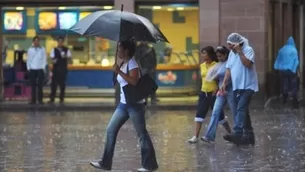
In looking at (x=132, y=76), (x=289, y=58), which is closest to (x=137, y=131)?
(x=132, y=76)

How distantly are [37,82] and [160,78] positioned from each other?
3.73 meters

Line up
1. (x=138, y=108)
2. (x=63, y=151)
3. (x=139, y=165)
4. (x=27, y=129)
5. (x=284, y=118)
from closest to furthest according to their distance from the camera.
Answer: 1. (x=138, y=108)
2. (x=139, y=165)
3. (x=63, y=151)
4. (x=27, y=129)
5. (x=284, y=118)

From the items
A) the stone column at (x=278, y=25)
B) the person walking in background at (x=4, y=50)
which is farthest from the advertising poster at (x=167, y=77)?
the person walking in background at (x=4, y=50)

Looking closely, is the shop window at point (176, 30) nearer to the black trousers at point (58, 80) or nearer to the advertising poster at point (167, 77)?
the advertising poster at point (167, 77)

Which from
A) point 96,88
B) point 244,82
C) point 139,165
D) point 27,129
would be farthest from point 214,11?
point 139,165

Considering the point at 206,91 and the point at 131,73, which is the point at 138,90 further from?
the point at 206,91

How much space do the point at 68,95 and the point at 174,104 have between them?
4058mm

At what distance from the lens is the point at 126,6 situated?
2275cm

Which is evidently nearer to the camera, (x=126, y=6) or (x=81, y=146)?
(x=81, y=146)

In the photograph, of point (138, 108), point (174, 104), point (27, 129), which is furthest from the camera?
point (174, 104)

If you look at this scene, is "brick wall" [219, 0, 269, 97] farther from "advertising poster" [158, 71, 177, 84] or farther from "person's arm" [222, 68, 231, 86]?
"person's arm" [222, 68, 231, 86]

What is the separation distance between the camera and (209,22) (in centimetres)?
2247

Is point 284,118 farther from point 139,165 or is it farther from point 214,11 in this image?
point 139,165

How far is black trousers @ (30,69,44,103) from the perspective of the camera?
2236cm
